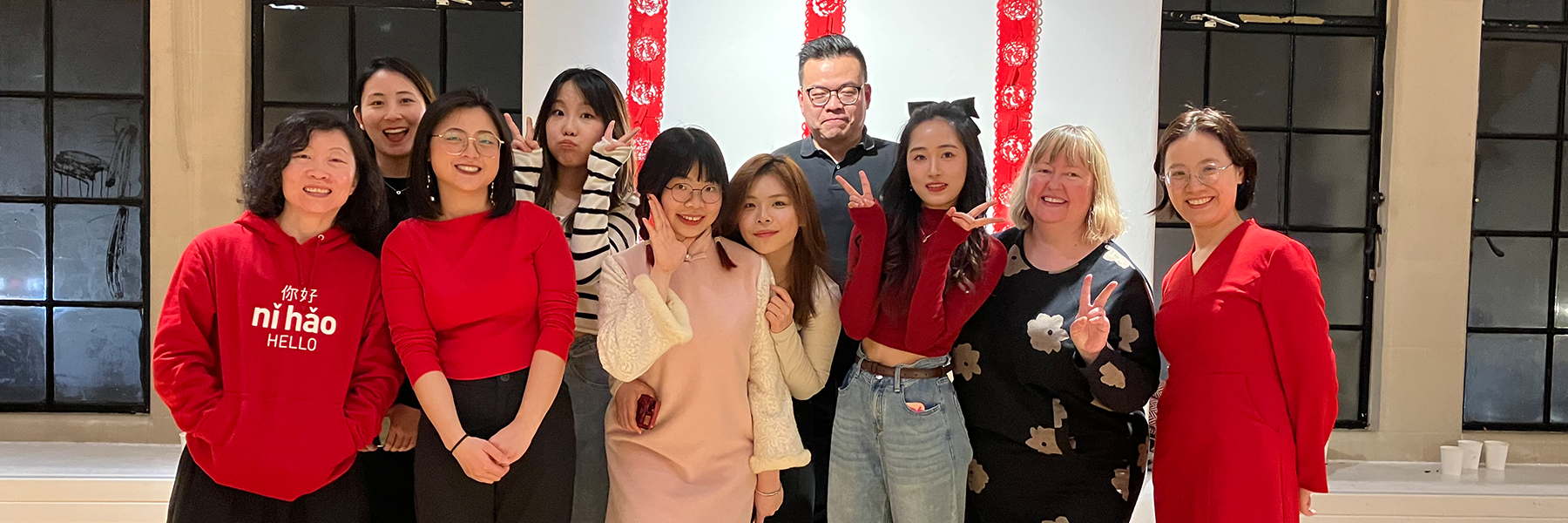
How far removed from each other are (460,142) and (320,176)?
288 millimetres

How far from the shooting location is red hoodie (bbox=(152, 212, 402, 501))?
1868mm

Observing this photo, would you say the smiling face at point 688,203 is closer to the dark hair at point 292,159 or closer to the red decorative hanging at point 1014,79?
the dark hair at point 292,159

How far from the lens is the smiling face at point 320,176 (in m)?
1.96

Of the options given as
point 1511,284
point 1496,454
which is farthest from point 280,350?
point 1511,284

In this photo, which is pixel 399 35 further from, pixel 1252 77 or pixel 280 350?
pixel 1252 77

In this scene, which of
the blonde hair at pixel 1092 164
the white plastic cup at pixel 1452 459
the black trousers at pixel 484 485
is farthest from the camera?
the white plastic cup at pixel 1452 459

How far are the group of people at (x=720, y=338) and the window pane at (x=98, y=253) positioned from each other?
99.6 inches

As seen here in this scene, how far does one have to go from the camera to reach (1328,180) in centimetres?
437

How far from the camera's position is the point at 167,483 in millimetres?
3516

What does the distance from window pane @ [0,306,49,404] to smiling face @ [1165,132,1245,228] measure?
15.3 feet

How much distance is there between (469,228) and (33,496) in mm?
2660

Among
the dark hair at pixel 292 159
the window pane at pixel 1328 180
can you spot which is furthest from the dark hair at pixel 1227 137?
the window pane at pixel 1328 180

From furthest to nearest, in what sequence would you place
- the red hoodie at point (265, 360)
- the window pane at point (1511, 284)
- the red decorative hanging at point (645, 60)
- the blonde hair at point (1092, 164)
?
the window pane at point (1511, 284) < the red decorative hanging at point (645, 60) < the blonde hair at point (1092, 164) < the red hoodie at point (265, 360)

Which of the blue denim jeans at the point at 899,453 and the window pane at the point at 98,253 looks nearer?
the blue denim jeans at the point at 899,453
